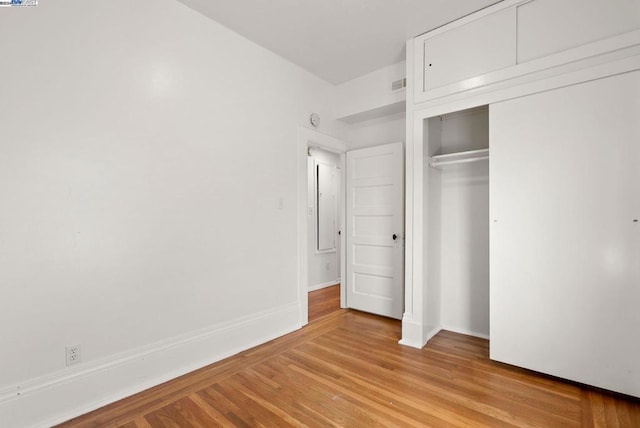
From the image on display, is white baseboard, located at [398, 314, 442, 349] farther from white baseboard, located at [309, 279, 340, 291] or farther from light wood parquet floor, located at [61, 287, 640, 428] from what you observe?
white baseboard, located at [309, 279, 340, 291]

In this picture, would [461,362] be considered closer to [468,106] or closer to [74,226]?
[468,106]

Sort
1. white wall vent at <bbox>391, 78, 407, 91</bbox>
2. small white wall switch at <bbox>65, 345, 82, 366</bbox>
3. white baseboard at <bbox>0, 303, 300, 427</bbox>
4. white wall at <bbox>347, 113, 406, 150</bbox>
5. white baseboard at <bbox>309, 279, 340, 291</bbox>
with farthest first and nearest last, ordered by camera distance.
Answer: white baseboard at <bbox>309, 279, 340, 291</bbox>, white wall at <bbox>347, 113, 406, 150</bbox>, white wall vent at <bbox>391, 78, 407, 91</bbox>, small white wall switch at <bbox>65, 345, 82, 366</bbox>, white baseboard at <bbox>0, 303, 300, 427</bbox>

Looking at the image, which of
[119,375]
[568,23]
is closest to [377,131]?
[568,23]

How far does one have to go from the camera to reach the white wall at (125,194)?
183cm

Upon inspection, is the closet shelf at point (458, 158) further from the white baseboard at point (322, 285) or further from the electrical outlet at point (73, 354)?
the electrical outlet at point (73, 354)

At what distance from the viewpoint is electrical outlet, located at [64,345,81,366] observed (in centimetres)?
196

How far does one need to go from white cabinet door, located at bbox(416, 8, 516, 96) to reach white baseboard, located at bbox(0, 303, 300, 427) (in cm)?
297

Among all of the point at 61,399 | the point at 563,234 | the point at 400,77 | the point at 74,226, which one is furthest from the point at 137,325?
the point at 400,77

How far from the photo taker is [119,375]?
2.15m

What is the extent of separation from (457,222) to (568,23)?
190 centimetres

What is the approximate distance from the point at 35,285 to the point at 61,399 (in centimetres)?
74

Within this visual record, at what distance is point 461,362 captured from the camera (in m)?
2.64

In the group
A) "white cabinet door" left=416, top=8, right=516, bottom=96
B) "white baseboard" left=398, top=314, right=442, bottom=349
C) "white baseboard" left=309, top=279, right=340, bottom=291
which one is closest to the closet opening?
"white baseboard" left=398, top=314, right=442, bottom=349

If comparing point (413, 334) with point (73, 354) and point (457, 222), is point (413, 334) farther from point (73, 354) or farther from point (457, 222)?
point (73, 354)
